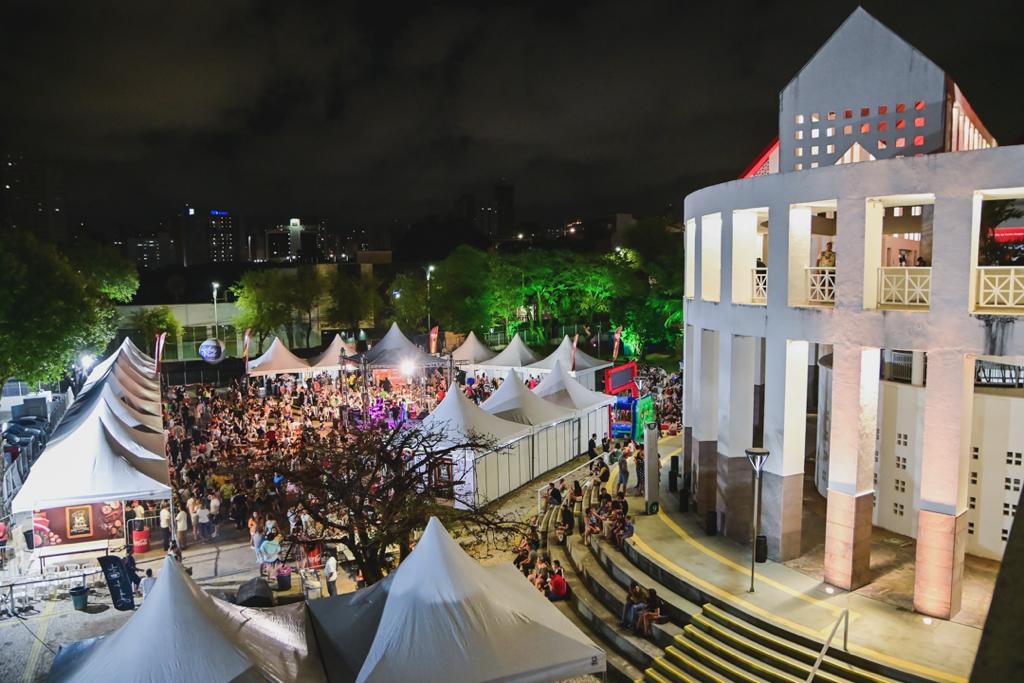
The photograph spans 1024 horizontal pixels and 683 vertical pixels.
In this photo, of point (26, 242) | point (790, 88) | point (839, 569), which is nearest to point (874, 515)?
point (839, 569)

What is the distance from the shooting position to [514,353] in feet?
108

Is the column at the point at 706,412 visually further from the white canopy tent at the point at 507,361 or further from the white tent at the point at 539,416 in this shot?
the white canopy tent at the point at 507,361

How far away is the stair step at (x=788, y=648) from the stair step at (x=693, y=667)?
860 millimetres

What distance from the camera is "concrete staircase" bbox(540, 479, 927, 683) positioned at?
1042 centimetres

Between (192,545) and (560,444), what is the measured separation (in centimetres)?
1109

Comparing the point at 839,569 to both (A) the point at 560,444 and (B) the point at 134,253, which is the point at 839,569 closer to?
(A) the point at 560,444

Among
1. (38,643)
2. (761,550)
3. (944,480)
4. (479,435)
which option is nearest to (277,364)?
(479,435)

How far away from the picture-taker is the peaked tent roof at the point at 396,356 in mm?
31422

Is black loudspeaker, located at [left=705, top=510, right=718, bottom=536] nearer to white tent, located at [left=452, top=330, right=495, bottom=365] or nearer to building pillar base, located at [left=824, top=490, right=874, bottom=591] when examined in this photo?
building pillar base, located at [left=824, top=490, right=874, bottom=591]

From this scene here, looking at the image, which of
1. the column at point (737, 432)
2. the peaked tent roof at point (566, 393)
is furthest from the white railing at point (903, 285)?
the peaked tent roof at point (566, 393)

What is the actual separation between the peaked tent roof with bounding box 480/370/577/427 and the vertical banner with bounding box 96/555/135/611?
9951 mm

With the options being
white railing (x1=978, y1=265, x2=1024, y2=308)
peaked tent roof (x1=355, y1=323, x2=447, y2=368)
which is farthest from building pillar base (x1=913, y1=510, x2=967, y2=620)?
peaked tent roof (x1=355, y1=323, x2=447, y2=368)

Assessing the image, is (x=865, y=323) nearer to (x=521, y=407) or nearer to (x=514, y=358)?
(x=521, y=407)

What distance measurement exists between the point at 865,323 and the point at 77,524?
16.7 m
